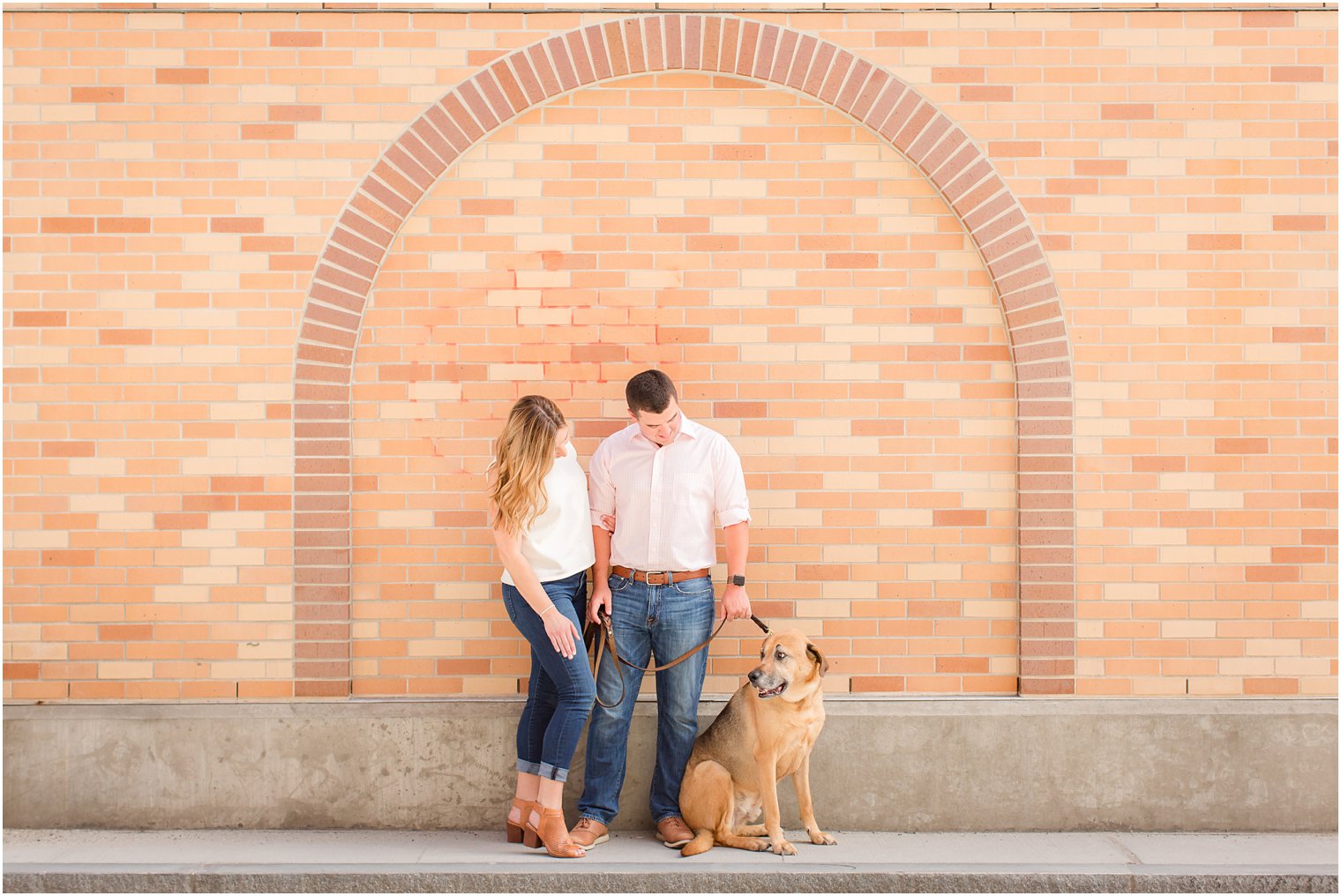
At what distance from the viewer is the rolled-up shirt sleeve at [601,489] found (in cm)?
432

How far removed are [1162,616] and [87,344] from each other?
18.8 feet

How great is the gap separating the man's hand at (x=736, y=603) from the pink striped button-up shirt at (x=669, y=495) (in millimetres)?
180

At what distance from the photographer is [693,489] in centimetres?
426

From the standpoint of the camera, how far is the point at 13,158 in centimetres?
Result: 468

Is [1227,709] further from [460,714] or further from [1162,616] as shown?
[460,714]

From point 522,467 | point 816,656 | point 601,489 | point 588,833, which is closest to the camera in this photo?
point 522,467

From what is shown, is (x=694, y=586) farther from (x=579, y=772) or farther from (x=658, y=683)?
(x=579, y=772)

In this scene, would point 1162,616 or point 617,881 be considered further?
point 1162,616

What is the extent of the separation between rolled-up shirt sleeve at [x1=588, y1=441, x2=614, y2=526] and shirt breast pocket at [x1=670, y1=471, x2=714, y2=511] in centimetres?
31

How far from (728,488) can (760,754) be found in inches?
47.3

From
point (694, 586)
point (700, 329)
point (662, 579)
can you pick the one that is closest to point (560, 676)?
point (662, 579)

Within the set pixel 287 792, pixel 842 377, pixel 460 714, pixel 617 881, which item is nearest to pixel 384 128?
pixel 842 377

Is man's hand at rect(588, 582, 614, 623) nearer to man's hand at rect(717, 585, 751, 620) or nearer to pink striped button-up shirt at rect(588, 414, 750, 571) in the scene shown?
pink striped button-up shirt at rect(588, 414, 750, 571)

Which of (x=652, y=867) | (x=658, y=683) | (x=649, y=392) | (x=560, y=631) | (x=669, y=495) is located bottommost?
(x=652, y=867)
